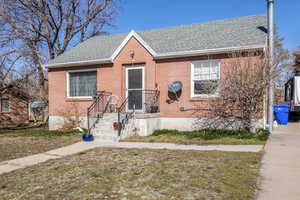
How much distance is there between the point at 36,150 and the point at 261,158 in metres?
7.35

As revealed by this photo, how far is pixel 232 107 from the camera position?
9.80 m

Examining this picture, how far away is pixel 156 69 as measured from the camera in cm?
1195

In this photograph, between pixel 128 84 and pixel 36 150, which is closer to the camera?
pixel 36 150

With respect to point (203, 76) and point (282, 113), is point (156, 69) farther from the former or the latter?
point (282, 113)

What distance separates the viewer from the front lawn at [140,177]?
153 inches

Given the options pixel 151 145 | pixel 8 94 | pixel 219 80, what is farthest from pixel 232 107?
pixel 8 94

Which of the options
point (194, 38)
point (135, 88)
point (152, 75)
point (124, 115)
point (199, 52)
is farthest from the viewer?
point (135, 88)

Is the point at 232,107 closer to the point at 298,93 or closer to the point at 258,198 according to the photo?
the point at 258,198

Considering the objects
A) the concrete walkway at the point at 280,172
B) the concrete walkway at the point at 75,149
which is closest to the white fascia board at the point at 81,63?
the concrete walkway at the point at 75,149

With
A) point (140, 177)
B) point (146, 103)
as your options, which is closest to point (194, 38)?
point (146, 103)

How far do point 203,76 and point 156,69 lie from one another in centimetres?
245

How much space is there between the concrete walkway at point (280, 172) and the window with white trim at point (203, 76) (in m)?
3.90

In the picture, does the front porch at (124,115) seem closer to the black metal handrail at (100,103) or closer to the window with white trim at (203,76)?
the black metal handrail at (100,103)

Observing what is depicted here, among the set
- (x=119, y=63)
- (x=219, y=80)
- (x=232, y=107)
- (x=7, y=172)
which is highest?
(x=119, y=63)
